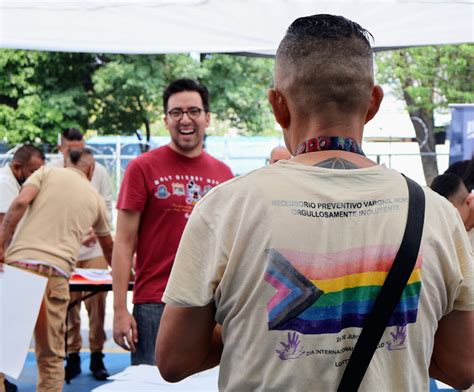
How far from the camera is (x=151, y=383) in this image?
2902 millimetres

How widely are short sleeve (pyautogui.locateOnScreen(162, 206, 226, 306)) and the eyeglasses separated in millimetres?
2449

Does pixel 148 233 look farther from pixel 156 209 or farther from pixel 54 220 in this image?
pixel 54 220

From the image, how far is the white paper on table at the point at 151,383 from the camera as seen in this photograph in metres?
2.83

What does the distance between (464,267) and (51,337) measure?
4726 millimetres

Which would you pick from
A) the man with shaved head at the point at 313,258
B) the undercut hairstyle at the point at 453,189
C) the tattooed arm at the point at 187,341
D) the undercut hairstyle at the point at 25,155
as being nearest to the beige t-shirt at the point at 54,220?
the undercut hairstyle at the point at 25,155

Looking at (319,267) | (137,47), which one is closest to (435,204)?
(319,267)

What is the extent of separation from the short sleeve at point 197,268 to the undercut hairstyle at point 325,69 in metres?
0.32

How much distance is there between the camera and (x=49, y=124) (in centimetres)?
2200

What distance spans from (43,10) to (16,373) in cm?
228

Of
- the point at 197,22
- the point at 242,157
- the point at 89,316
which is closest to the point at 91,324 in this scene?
the point at 89,316

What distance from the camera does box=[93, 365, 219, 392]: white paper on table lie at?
2828 mm

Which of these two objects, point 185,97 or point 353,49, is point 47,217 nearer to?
Answer: point 185,97

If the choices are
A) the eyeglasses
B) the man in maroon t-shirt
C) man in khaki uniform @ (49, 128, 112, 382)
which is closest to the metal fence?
man in khaki uniform @ (49, 128, 112, 382)

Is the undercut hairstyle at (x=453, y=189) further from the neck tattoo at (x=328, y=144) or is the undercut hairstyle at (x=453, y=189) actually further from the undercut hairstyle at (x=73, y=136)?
the undercut hairstyle at (x=73, y=136)
